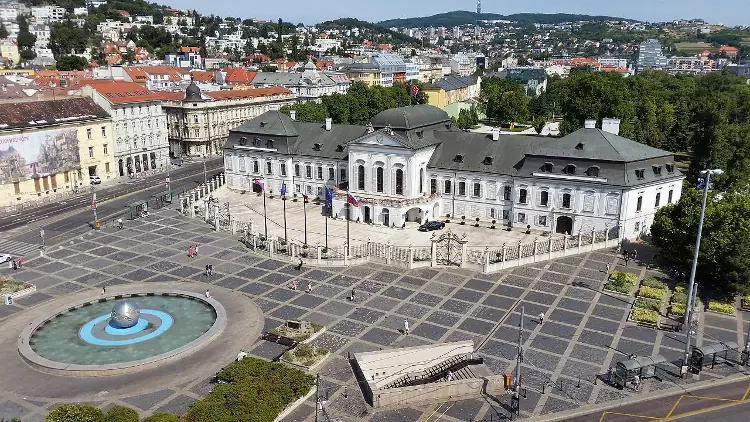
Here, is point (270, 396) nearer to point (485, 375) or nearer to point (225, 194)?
point (485, 375)

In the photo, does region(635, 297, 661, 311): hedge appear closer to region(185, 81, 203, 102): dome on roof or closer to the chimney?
the chimney

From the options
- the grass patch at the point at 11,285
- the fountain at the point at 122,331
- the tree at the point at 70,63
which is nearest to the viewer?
the fountain at the point at 122,331

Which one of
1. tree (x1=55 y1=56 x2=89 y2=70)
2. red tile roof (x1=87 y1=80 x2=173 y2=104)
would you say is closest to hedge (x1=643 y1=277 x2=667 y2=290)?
red tile roof (x1=87 y1=80 x2=173 y2=104)

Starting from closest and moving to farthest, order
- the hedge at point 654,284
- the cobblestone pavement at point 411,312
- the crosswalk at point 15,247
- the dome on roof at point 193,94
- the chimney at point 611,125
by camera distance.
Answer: the cobblestone pavement at point 411,312 < the hedge at point 654,284 < the crosswalk at point 15,247 < the chimney at point 611,125 < the dome on roof at point 193,94

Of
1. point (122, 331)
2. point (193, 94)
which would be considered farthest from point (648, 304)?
point (193, 94)

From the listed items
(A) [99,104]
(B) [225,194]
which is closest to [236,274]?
(B) [225,194]

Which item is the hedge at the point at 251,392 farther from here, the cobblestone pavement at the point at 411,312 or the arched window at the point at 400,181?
the arched window at the point at 400,181

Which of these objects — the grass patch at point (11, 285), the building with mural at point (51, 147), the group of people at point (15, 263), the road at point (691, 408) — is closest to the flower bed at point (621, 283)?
the road at point (691, 408)
